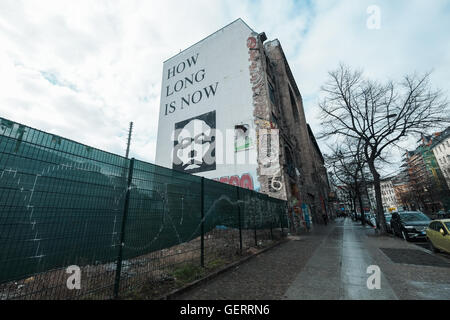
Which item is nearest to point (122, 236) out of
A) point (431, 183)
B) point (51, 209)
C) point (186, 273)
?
point (51, 209)

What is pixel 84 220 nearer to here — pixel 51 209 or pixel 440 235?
pixel 51 209

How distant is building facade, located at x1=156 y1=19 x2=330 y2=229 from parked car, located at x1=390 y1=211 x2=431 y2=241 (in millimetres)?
6264

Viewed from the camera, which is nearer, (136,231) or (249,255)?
(136,231)

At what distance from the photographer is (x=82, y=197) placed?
3.13 meters

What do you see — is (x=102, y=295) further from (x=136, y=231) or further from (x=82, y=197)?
(x=82, y=197)

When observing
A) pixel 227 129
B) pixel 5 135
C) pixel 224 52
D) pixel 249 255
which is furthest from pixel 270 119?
pixel 5 135

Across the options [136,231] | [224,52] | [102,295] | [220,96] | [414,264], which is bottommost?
[414,264]

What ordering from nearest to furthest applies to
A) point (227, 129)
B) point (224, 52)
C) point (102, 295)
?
point (102, 295) → point (227, 129) → point (224, 52)

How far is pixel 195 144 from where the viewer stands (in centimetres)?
1883

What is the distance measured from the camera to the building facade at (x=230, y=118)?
15.4 m

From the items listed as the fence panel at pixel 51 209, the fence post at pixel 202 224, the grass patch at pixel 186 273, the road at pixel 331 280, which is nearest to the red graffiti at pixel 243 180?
the road at pixel 331 280

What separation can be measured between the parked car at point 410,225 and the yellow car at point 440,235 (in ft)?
9.60

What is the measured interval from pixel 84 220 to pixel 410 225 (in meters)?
15.3

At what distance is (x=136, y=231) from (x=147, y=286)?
40.5 inches
